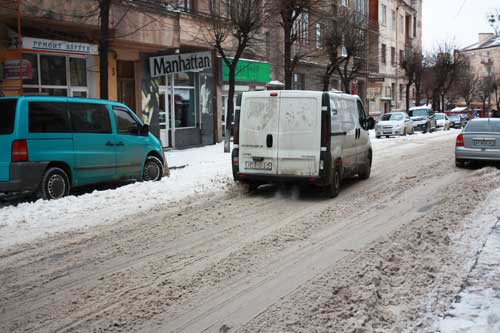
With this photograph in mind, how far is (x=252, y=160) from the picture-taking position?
1109 centimetres

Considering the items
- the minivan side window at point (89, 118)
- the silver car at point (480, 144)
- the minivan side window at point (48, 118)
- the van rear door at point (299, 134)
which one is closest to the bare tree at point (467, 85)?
the silver car at point (480, 144)

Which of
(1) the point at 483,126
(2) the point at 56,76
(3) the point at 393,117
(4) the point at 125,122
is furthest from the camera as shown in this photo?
(3) the point at 393,117

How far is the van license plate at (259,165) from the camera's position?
10953mm

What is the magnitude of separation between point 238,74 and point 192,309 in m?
22.5

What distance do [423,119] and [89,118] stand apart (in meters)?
30.8

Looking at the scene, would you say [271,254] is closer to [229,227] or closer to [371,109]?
[229,227]

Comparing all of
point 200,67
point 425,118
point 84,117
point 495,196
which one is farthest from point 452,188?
point 425,118

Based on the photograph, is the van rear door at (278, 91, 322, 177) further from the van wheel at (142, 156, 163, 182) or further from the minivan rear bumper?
the minivan rear bumper

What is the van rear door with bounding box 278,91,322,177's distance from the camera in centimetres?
1065

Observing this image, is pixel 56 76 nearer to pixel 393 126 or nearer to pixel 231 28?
pixel 231 28

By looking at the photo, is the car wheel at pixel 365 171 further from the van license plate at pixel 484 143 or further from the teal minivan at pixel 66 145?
the teal minivan at pixel 66 145

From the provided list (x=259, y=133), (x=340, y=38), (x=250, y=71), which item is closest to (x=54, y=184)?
(x=259, y=133)

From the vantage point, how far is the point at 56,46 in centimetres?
1608

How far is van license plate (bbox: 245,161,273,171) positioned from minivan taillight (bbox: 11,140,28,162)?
408 centimetres
